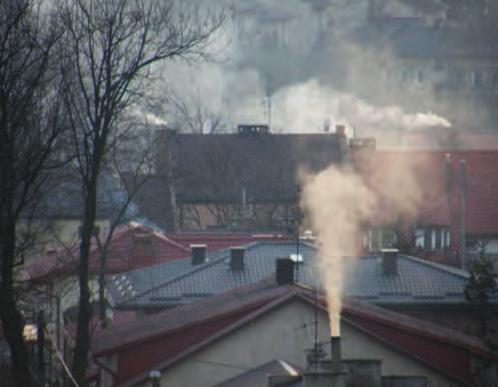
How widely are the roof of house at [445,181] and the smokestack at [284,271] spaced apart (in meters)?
19.2

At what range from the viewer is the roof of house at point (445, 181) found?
1847 inches

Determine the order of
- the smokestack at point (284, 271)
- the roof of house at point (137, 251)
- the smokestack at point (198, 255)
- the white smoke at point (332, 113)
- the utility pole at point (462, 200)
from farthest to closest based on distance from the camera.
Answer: the white smoke at point (332, 113), the utility pole at point (462, 200), the roof of house at point (137, 251), the smokestack at point (198, 255), the smokestack at point (284, 271)

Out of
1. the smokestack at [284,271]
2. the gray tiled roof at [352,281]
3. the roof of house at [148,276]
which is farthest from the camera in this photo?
the roof of house at [148,276]

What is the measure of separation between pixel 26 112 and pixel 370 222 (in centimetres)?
2142

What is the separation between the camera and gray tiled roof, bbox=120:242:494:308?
30594 millimetres

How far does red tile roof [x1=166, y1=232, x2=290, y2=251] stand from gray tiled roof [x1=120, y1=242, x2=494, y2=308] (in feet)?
23.0

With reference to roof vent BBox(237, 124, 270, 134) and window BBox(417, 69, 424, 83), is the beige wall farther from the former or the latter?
window BBox(417, 69, 424, 83)

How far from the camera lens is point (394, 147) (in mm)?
67625

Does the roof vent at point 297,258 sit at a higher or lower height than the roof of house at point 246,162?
lower

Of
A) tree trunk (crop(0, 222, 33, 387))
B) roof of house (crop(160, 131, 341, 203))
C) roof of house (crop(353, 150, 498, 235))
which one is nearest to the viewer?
tree trunk (crop(0, 222, 33, 387))

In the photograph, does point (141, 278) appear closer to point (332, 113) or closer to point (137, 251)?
point (137, 251)

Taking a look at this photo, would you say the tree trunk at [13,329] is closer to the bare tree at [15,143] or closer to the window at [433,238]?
the bare tree at [15,143]

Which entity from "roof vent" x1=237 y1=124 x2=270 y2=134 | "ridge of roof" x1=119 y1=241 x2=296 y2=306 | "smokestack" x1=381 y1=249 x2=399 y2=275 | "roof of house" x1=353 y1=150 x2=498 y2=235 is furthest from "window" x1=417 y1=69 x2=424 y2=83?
"smokestack" x1=381 y1=249 x2=399 y2=275

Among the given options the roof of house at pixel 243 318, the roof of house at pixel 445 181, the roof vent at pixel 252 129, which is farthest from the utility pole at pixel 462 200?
the roof of house at pixel 243 318
